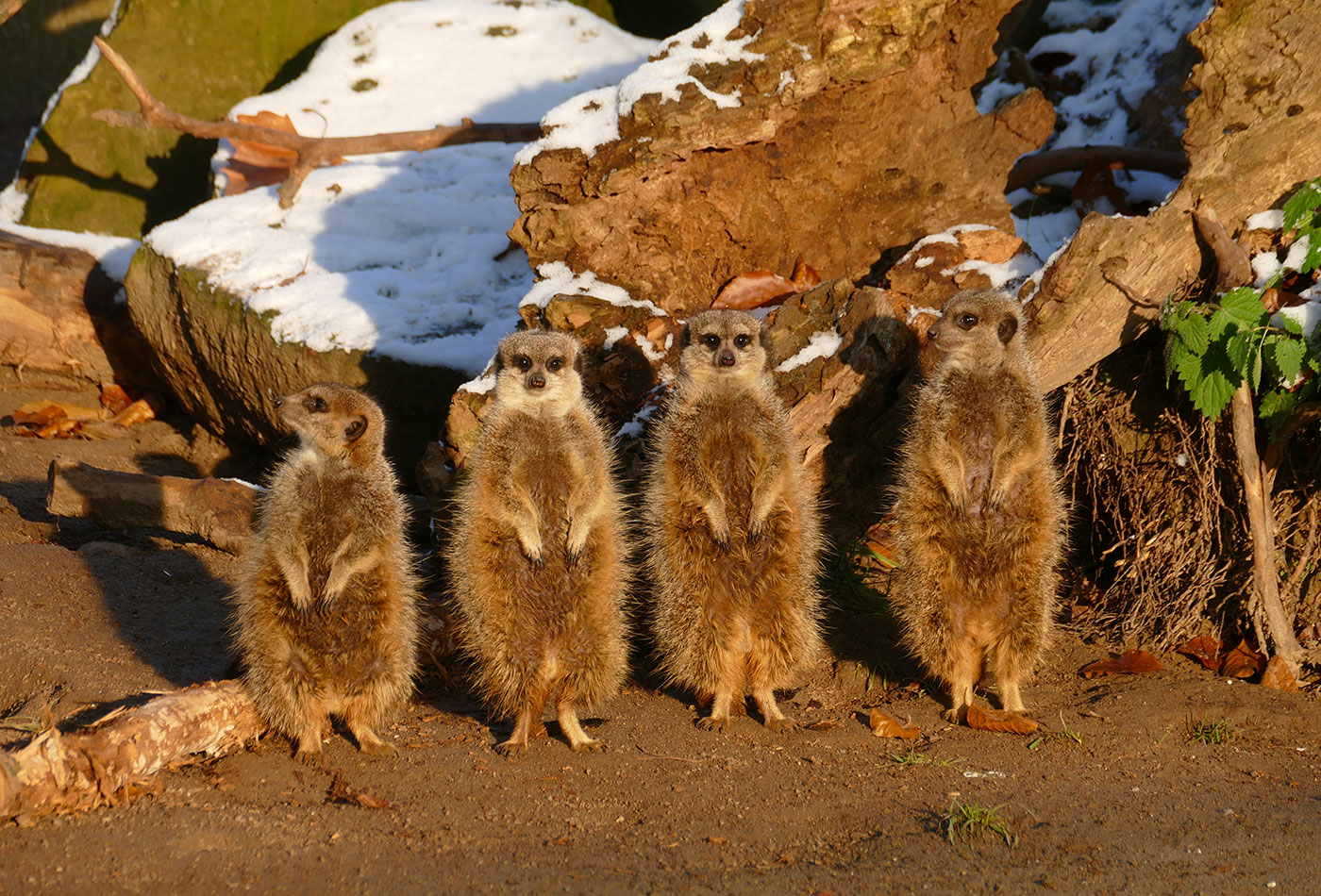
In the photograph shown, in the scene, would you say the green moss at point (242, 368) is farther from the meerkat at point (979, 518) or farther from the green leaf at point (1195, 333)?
the green leaf at point (1195, 333)

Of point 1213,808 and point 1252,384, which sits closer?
point 1213,808

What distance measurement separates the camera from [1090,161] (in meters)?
6.82

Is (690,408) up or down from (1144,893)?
up

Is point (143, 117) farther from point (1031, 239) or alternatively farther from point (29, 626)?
point (1031, 239)

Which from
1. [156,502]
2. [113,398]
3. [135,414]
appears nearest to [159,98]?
[113,398]

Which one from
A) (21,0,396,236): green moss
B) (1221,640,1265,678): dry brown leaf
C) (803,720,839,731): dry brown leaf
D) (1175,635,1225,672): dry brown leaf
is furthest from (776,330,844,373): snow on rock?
(21,0,396,236): green moss

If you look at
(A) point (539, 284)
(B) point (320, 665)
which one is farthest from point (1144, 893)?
(A) point (539, 284)

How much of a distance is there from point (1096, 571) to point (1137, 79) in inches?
177

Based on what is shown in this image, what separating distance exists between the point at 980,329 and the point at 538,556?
76.0 inches

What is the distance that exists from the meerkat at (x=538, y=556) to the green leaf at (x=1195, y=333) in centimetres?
234

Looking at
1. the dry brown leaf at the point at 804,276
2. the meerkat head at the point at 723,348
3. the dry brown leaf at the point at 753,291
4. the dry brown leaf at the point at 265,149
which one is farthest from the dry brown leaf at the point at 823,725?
the dry brown leaf at the point at 265,149

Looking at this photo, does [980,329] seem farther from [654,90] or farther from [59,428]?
[59,428]

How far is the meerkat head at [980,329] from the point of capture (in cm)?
426

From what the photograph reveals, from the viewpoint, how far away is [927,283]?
5.09 metres
